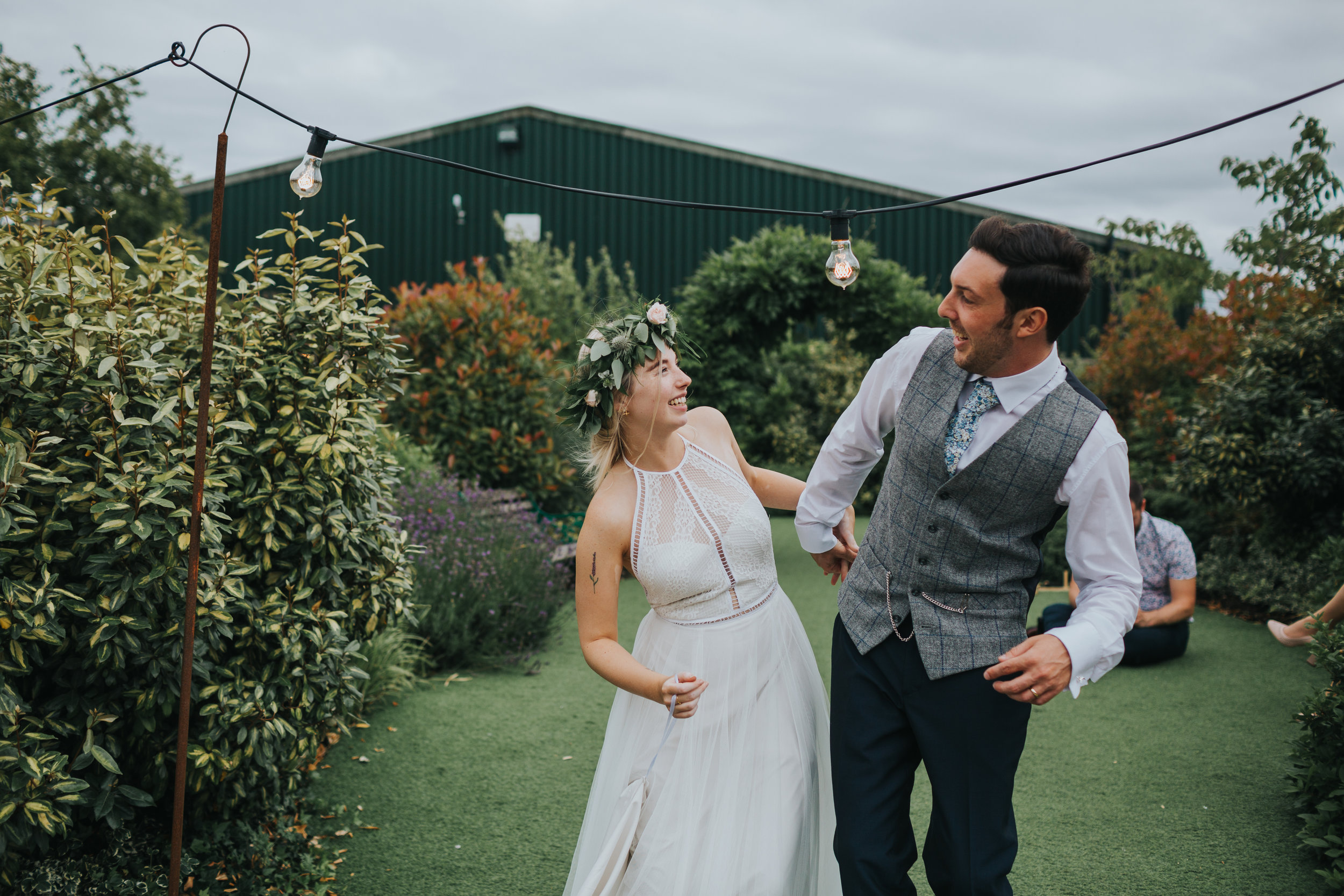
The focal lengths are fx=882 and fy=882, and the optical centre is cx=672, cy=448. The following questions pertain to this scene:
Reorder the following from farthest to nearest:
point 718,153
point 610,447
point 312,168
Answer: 1. point 718,153
2. point 610,447
3. point 312,168

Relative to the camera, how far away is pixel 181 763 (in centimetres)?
210

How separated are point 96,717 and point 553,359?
241 inches

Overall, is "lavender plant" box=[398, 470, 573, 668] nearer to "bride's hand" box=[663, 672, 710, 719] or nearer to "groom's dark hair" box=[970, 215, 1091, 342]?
"bride's hand" box=[663, 672, 710, 719]

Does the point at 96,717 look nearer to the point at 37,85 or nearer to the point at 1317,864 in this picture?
the point at 1317,864

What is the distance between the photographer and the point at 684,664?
2338mm

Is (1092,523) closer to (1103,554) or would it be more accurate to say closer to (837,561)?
(1103,554)

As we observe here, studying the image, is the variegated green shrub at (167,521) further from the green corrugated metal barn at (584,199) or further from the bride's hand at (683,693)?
the green corrugated metal barn at (584,199)

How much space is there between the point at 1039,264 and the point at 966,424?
0.37 m

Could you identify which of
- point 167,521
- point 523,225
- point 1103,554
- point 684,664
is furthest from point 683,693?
point 523,225

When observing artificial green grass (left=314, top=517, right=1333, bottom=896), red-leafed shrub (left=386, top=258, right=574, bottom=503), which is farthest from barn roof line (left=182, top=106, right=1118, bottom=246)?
artificial green grass (left=314, top=517, right=1333, bottom=896)

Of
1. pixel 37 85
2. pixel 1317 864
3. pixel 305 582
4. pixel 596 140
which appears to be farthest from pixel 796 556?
pixel 37 85

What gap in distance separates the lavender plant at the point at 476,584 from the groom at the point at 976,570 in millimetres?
3388

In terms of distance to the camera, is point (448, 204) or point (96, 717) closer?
point (96, 717)

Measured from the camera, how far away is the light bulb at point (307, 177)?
2.08 metres
